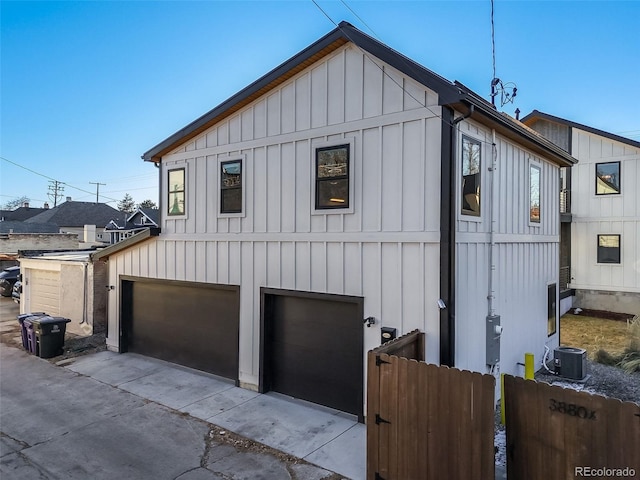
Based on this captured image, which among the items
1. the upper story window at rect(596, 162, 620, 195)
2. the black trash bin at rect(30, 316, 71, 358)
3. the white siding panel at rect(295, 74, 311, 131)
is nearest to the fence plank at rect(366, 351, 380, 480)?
the white siding panel at rect(295, 74, 311, 131)

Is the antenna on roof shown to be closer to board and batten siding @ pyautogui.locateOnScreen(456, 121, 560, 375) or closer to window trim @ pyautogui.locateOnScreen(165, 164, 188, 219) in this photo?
board and batten siding @ pyautogui.locateOnScreen(456, 121, 560, 375)

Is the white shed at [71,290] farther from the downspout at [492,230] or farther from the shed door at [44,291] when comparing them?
the downspout at [492,230]

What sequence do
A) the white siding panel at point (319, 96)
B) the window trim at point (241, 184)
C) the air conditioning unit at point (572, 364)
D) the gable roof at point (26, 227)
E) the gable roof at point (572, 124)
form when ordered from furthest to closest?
the gable roof at point (26, 227)
the gable roof at point (572, 124)
the window trim at point (241, 184)
the air conditioning unit at point (572, 364)
the white siding panel at point (319, 96)

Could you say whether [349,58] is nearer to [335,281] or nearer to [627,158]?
[335,281]

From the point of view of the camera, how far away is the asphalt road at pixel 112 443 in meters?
5.14

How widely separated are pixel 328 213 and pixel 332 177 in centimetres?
64

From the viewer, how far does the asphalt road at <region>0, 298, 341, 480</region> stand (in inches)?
202

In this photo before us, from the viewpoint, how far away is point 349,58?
22.7 feet

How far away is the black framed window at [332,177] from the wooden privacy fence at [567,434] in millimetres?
3968

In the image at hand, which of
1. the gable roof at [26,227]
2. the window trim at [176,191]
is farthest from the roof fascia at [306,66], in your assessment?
the gable roof at [26,227]

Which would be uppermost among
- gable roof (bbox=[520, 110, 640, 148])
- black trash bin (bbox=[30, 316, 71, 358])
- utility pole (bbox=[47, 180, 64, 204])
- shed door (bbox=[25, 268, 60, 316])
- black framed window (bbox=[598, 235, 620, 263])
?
utility pole (bbox=[47, 180, 64, 204])

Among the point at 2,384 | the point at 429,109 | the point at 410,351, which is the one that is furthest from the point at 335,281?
the point at 2,384

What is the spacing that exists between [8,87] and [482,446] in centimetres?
2516

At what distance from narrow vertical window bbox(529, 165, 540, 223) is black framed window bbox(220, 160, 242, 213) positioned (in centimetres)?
641
